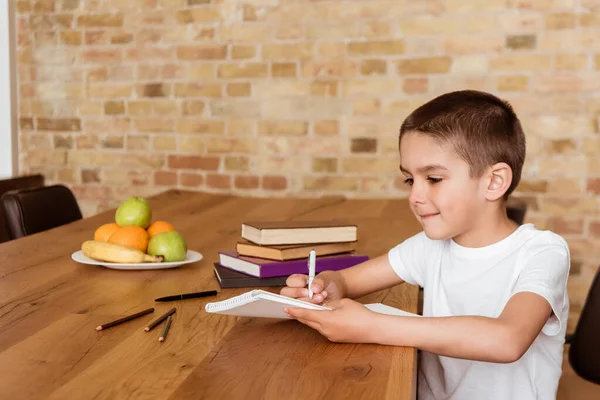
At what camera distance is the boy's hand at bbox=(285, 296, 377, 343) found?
1.13 metres

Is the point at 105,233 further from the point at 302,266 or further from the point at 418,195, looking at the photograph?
the point at 418,195

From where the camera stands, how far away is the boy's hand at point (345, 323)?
1.13 m

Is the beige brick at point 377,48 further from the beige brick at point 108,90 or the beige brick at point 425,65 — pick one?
the beige brick at point 108,90

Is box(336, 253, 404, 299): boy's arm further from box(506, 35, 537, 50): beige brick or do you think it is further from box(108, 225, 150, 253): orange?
box(506, 35, 537, 50): beige brick

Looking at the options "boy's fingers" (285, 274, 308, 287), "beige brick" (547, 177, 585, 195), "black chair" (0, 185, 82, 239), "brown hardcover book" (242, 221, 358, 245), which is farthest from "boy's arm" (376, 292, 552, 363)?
"beige brick" (547, 177, 585, 195)

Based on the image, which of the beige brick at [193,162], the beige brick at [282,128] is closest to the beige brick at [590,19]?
the beige brick at [282,128]

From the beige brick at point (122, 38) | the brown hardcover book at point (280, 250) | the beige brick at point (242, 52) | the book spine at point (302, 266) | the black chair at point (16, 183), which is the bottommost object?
the black chair at point (16, 183)

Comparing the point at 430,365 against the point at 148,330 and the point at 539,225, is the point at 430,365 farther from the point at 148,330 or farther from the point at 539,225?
the point at 539,225

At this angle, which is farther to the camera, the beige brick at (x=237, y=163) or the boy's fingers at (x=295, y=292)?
the beige brick at (x=237, y=163)

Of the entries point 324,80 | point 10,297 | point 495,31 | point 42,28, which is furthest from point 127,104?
point 10,297

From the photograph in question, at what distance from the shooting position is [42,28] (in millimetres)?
3965

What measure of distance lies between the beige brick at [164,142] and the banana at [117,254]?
2205 millimetres

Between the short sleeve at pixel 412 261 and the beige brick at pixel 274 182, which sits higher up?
the short sleeve at pixel 412 261

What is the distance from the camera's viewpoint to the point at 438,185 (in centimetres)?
139
